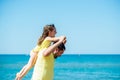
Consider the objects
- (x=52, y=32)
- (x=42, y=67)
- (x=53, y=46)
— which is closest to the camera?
(x=53, y=46)

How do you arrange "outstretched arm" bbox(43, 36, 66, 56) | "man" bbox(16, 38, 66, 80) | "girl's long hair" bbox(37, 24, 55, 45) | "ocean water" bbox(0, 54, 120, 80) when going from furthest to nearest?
1. "ocean water" bbox(0, 54, 120, 80)
2. "girl's long hair" bbox(37, 24, 55, 45)
3. "man" bbox(16, 38, 66, 80)
4. "outstretched arm" bbox(43, 36, 66, 56)

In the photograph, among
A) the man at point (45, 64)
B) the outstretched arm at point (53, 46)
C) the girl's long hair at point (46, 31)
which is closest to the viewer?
the outstretched arm at point (53, 46)

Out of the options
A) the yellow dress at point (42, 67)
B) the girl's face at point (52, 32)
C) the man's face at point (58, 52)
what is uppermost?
the girl's face at point (52, 32)

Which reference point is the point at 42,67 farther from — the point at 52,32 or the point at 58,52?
the point at 52,32

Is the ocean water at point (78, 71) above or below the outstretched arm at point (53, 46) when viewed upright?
below

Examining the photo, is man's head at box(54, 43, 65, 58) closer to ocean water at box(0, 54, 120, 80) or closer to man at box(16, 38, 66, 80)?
man at box(16, 38, 66, 80)

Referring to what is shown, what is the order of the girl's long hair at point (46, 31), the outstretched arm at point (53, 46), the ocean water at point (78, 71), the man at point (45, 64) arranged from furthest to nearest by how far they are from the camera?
the ocean water at point (78, 71)
the girl's long hair at point (46, 31)
the man at point (45, 64)
the outstretched arm at point (53, 46)

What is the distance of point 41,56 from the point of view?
381cm

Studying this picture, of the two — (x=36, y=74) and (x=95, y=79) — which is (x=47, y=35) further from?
(x=95, y=79)

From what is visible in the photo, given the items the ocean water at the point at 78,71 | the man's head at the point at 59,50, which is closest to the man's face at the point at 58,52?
the man's head at the point at 59,50

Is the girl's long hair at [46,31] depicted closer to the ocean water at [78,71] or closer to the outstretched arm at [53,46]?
the outstretched arm at [53,46]

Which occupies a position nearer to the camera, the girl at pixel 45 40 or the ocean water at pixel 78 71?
the girl at pixel 45 40

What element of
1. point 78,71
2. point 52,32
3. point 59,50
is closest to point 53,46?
point 59,50

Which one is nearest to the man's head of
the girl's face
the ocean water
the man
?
the man
